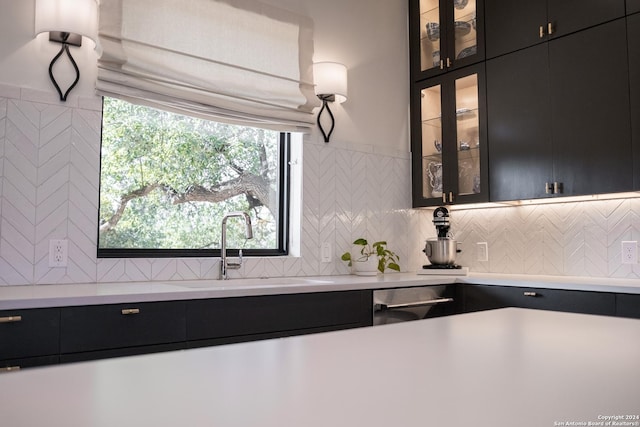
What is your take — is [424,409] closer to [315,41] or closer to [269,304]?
[269,304]

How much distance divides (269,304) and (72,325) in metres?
0.76

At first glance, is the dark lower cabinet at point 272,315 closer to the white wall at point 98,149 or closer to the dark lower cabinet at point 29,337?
the dark lower cabinet at point 29,337

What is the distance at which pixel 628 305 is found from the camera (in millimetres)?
2305

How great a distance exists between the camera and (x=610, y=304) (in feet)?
7.73

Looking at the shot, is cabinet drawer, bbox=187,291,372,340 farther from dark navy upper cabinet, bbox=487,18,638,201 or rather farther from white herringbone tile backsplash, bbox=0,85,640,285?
dark navy upper cabinet, bbox=487,18,638,201

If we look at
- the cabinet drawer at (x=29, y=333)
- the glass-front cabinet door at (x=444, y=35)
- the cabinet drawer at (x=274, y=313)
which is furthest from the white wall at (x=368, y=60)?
the cabinet drawer at (x=29, y=333)

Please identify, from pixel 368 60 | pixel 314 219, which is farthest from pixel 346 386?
pixel 368 60

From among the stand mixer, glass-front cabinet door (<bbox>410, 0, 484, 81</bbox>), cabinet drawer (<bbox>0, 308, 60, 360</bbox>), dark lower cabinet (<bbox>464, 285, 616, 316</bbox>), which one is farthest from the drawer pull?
glass-front cabinet door (<bbox>410, 0, 484, 81</bbox>)

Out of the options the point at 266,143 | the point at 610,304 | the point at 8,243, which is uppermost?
the point at 266,143

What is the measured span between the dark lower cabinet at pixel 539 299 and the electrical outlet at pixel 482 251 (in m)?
0.62

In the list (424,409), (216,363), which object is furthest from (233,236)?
(424,409)

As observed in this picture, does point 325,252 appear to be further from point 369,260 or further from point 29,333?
point 29,333

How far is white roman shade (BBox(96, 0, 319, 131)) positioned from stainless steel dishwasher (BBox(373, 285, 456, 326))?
3.55 feet

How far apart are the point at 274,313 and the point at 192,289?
379 millimetres
